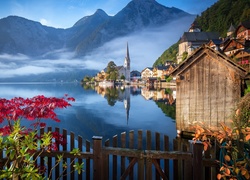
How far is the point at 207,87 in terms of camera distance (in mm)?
11008

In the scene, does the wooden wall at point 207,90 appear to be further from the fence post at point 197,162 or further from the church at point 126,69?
the church at point 126,69

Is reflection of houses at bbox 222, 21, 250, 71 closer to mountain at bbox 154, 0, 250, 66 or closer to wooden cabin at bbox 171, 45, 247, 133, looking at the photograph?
mountain at bbox 154, 0, 250, 66

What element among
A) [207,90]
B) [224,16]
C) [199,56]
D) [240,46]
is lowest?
[207,90]

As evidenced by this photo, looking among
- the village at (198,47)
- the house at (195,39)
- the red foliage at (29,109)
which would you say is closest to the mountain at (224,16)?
the house at (195,39)

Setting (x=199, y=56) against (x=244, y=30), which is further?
(x=244, y=30)

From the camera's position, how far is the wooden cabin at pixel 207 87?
10.3 metres

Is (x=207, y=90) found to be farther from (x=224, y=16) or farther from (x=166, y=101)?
(x=224, y=16)

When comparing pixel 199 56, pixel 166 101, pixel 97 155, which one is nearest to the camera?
pixel 97 155

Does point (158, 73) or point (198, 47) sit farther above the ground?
point (158, 73)

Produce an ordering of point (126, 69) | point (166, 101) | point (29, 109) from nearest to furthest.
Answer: point (29, 109) < point (166, 101) < point (126, 69)

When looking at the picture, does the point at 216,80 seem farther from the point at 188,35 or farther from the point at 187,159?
the point at 188,35

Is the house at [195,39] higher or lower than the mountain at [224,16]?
lower

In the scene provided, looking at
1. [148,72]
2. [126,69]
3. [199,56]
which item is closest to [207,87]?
[199,56]

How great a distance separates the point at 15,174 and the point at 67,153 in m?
1.78
